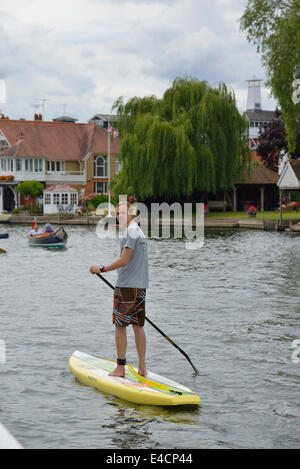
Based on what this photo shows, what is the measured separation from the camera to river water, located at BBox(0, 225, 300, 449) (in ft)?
27.6

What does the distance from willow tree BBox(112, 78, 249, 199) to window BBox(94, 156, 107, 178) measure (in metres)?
23.9

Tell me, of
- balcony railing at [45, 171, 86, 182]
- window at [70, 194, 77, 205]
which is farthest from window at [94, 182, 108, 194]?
window at [70, 194, 77, 205]

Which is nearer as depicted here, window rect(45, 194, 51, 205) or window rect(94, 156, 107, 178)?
window rect(45, 194, 51, 205)

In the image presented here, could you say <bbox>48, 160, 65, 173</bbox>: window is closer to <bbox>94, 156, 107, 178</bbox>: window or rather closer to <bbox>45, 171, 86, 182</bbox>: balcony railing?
<bbox>45, 171, 86, 182</bbox>: balcony railing

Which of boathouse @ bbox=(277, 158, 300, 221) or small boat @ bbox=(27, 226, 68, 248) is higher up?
boathouse @ bbox=(277, 158, 300, 221)

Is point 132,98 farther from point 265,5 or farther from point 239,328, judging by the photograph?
point 239,328

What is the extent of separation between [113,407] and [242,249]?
26.5m

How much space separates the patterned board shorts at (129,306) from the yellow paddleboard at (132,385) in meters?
0.86

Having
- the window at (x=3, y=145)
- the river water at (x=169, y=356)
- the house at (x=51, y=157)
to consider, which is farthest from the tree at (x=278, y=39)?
the window at (x=3, y=145)

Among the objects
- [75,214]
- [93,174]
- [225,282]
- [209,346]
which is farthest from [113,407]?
[93,174]

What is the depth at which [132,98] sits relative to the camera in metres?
59.5

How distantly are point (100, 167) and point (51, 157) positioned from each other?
238 inches

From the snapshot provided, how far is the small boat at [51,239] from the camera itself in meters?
38.1

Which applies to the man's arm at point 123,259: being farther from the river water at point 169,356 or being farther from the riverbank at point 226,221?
the riverbank at point 226,221
